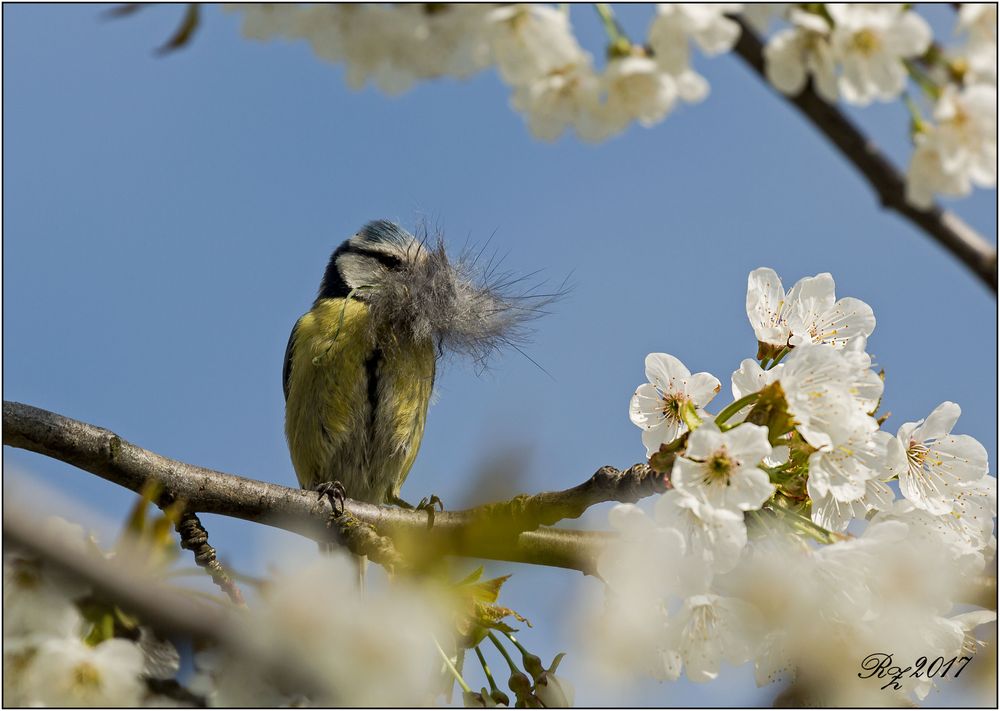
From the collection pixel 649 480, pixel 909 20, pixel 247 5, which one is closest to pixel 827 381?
pixel 649 480

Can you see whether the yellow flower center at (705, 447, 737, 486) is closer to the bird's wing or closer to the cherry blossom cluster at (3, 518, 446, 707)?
the cherry blossom cluster at (3, 518, 446, 707)

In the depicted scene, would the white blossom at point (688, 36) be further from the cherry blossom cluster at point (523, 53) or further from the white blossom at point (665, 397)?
the white blossom at point (665, 397)

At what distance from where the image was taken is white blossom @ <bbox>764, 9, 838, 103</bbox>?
1009 mm

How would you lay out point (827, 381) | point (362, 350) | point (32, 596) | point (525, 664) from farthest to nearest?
point (362, 350) → point (525, 664) → point (827, 381) → point (32, 596)

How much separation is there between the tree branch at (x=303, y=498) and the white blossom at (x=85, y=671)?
77 cm

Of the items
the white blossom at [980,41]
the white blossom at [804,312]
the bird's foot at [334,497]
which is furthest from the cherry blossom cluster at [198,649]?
the bird's foot at [334,497]

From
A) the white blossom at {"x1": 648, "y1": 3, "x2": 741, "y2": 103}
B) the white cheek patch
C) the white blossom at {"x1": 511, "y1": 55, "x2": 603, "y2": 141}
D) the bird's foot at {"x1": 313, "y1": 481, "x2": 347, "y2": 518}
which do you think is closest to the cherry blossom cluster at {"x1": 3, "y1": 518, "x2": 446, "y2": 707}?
the white blossom at {"x1": 511, "y1": 55, "x2": 603, "y2": 141}

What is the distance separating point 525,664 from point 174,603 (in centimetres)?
107

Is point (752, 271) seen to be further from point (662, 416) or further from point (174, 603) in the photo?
point (174, 603)

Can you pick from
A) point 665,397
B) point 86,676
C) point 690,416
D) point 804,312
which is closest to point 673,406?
point 665,397

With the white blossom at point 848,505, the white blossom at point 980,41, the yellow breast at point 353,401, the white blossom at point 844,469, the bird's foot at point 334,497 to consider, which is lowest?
the yellow breast at point 353,401

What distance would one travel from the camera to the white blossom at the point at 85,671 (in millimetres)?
1263

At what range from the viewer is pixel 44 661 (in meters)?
1.27

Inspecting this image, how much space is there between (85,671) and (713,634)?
1.01m
